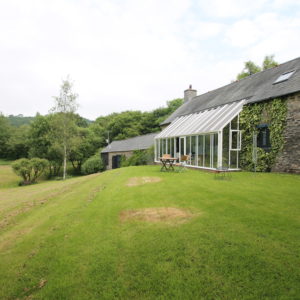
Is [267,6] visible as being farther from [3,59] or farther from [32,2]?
[3,59]

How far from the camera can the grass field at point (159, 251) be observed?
8.30ft

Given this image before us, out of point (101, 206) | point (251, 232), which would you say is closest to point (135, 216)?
point (101, 206)

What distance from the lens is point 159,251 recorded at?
3.27 metres

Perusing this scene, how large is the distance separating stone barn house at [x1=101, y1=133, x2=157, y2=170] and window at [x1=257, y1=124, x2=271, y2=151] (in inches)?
481

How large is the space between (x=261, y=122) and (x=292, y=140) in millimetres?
1962

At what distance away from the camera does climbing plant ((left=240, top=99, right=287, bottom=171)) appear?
10.5 meters

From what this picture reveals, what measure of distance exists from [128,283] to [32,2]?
1214cm

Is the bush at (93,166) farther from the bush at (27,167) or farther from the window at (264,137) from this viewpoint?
the window at (264,137)

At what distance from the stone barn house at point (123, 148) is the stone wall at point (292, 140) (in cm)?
1373

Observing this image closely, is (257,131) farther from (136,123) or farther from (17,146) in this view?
(17,146)

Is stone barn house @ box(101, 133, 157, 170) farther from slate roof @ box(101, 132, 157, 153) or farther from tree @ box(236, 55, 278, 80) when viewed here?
tree @ box(236, 55, 278, 80)

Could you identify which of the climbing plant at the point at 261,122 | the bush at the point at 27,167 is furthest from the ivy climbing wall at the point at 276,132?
the bush at the point at 27,167

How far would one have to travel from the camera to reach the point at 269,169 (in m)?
11.0

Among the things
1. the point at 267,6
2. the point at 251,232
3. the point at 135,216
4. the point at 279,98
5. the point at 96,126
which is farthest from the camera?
the point at 96,126
